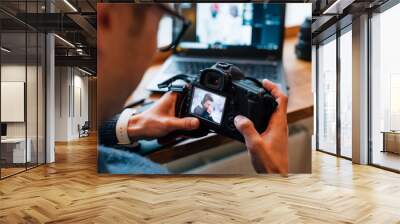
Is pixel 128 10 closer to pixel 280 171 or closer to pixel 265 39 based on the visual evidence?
pixel 265 39

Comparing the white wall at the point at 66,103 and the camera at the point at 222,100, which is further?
the white wall at the point at 66,103

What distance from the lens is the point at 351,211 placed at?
4.07 m

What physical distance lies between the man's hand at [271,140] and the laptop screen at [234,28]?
65 centimetres

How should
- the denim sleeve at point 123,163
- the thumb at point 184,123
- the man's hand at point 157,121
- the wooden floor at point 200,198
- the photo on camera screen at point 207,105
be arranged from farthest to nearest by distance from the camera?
the denim sleeve at point 123,163 < the man's hand at point 157,121 < the thumb at point 184,123 < the photo on camera screen at point 207,105 < the wooden floor at point 200,198

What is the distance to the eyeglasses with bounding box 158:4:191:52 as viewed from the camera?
610 cm

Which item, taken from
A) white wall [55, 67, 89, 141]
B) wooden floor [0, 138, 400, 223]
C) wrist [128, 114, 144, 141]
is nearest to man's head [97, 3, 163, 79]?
wrist [128, 114, 144, 141]

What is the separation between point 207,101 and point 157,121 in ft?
2.80

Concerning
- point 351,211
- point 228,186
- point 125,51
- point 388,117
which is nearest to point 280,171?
point 228,186

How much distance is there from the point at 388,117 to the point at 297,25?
259cm

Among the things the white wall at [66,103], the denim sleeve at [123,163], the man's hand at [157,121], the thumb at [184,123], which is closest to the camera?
the thumb at [184,123]

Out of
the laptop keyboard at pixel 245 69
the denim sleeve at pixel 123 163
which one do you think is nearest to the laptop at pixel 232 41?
the laptop keyboard at pixel 245 69

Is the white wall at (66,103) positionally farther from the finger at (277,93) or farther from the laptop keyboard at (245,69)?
the finger at (277,93)

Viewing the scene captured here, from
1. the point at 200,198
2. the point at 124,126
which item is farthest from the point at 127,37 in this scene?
the point at 200,198

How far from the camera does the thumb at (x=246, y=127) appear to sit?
19.2 ft
